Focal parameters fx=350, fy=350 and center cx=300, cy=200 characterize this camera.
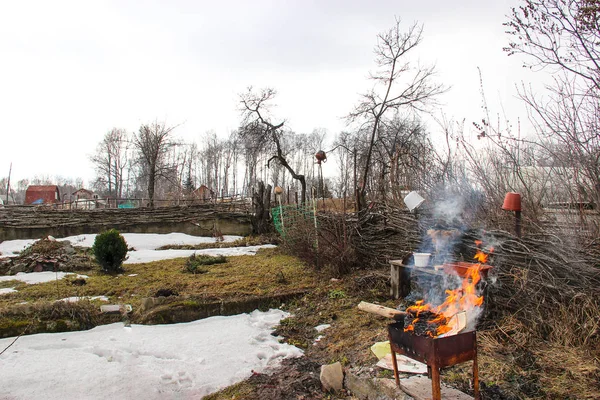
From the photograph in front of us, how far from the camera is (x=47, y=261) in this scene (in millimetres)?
7359

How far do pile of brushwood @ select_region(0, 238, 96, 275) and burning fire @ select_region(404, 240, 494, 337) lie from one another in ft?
24.4

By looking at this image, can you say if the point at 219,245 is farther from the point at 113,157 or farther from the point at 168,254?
the point at 113,157

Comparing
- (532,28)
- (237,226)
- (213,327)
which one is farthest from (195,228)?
(532,28)

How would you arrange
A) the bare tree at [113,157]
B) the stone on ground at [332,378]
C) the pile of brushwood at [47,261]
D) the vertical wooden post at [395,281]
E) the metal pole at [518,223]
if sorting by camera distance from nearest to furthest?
the stone on ground at [332,378] → the metal pole at [518,223] → the vertical wooden post at [395,281] → the pile of brushwood at [47,261] → the bare tree at [113,157]

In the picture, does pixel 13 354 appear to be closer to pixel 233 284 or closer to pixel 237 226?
pixel 233 284

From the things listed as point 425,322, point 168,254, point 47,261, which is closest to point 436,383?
point 425,322

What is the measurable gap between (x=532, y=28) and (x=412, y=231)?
2.84 meters

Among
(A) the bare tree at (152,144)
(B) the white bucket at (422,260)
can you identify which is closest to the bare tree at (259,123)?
(A) the bare tree at (152,144)

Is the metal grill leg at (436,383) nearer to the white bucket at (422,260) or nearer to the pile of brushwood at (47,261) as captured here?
the white bucket at (422,260)

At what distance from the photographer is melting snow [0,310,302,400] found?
2.81m

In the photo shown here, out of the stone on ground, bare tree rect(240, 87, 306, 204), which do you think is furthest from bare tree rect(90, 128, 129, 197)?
the stone on ground

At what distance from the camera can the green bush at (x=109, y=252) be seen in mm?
7000

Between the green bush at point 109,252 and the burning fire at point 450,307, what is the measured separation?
6287mm

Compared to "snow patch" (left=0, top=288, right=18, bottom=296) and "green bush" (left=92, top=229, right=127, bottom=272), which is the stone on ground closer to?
"snow patch" (left=0, top=288, right=18, bottom=296)
